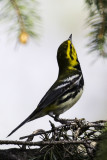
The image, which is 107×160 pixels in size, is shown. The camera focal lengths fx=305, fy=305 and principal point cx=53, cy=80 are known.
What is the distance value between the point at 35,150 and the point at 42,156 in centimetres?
9

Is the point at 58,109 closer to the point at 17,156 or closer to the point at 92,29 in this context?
the point at 17,156

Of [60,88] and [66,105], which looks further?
[60,88]

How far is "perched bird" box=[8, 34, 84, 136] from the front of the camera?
3.30 m

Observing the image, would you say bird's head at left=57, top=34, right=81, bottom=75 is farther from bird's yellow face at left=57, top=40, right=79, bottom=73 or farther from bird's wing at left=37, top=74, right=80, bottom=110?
bird's wing at left=37, top=74, right=80, bottom=110

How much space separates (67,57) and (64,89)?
21.0 inches

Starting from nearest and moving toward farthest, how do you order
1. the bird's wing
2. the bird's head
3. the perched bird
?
the perched bird < the bird's wing < the bird's head

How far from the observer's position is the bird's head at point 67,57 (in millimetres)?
3832

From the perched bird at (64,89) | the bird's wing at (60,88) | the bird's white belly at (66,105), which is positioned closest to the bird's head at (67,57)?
the perched bird at (64,89)

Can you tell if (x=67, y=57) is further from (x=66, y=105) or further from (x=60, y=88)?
(x=66, y=105)

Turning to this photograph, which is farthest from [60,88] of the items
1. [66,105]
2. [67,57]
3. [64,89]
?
[67,57]

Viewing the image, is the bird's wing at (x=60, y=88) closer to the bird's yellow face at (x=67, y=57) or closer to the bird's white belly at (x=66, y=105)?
the bird's white belly at (x=66, y=105)

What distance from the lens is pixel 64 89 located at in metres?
3.52

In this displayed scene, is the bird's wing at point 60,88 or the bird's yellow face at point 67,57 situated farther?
the bird's yellow face at point 67,57

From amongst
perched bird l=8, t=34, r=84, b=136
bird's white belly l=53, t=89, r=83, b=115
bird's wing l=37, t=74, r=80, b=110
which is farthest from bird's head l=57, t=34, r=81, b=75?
bird's white belly l=53, t=89, r=83, b=115
